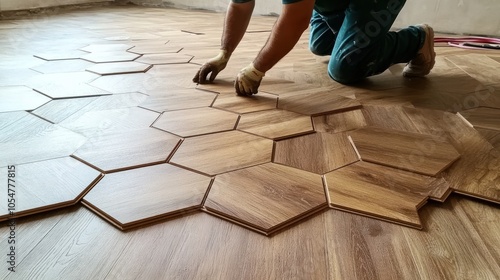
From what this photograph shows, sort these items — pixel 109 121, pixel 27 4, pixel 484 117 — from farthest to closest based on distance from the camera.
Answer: pixel 27 4
pixel 484 117
pixel 109 121

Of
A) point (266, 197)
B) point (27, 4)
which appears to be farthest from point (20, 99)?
point (27, 4)

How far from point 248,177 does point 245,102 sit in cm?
41

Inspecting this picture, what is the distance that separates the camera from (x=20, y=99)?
928 mm

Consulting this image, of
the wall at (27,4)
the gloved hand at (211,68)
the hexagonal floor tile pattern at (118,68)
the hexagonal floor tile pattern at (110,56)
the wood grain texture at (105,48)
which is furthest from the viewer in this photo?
the wall at (27,4)

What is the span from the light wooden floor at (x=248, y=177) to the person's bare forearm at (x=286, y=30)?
127 mm

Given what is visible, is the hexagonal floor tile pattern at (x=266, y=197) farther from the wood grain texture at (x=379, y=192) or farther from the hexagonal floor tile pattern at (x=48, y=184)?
the hexagonal floor tile pattern at (x=48, y=184)

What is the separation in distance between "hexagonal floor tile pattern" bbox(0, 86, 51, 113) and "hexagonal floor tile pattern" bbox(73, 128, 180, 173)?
32 centimetres

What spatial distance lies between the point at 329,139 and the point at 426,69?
2.51ft

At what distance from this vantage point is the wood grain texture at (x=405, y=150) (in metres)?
0.65

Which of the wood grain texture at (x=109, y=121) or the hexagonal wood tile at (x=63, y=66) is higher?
the wood grain texture at (x=109, y=121)

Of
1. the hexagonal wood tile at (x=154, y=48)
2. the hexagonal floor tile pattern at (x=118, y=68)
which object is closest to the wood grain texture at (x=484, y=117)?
the hexagonal floor tile pattern at (x=118, y=68)

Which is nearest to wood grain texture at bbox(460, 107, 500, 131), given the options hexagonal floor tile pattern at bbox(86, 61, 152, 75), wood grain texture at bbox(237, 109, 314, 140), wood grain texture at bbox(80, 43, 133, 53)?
wood grain texture at bbox(237, 109, 314, 140)

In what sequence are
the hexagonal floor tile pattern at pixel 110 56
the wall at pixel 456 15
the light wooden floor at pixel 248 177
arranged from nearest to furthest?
the light wooden floor at pixel 248 177
the hexagonal floor tile pattern at pixel 110 56
the wall at pixel 456 15

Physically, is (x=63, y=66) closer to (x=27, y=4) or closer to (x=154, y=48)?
(x=154, y=48)
